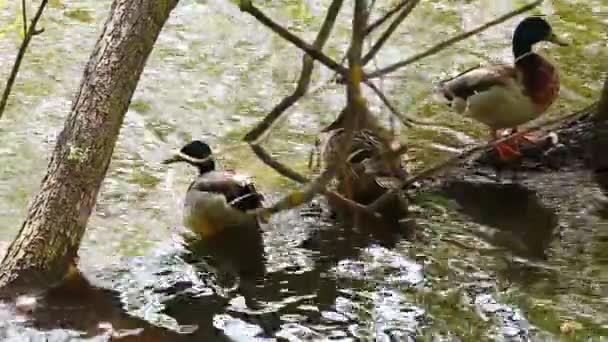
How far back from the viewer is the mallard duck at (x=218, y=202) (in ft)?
18.2

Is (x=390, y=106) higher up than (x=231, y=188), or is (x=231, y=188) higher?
(x=390, y=106)

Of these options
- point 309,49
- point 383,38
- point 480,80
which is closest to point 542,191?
point 480,80

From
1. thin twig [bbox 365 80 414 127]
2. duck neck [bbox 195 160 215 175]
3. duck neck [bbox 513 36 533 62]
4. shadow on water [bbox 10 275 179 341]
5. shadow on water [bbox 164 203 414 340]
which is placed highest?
duck neck [bbox 513 36 533 62]

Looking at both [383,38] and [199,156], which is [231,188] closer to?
[199,156]

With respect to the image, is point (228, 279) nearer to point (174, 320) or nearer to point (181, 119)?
point (174, 320)

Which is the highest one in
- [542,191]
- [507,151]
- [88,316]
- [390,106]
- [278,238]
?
[390,106]

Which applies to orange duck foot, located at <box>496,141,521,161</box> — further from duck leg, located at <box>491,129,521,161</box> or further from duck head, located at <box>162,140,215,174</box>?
duck head, located at <box>162,140,215,174</box>

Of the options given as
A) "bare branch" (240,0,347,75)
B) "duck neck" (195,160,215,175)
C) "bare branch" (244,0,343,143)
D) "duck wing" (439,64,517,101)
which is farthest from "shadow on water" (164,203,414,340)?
"bare branch" (240,0,347,75)

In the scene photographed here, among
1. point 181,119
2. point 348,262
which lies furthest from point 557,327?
point 181,119

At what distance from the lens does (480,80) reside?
653 cm

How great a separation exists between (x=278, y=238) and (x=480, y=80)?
185cm

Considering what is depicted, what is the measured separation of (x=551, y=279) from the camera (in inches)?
196

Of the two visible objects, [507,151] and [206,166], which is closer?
[206,166]

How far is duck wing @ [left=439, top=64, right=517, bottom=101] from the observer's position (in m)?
6.49
